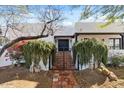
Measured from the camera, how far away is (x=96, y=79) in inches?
282

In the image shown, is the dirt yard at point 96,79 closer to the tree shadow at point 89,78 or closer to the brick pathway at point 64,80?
the tree shadow at point 89,78

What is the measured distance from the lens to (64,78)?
7266mm

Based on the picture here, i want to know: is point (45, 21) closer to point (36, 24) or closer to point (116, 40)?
point (36, 24)

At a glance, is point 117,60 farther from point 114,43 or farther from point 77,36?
point 77,36

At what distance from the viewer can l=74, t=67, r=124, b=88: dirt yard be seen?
276 inches

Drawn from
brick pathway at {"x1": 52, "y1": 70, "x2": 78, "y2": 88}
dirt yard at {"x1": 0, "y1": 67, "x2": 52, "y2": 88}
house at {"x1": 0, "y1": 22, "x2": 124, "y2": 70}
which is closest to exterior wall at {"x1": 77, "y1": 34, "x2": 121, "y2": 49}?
house at {"x1": 0, "y1": 22, "x2": 124, "y2": 70}

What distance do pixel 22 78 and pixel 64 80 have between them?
35.1 inches

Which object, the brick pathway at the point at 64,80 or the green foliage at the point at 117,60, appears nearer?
the brick pathway at the point at 64,80

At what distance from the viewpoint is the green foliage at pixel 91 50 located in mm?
7375

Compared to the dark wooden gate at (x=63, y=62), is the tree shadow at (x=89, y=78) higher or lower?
lower

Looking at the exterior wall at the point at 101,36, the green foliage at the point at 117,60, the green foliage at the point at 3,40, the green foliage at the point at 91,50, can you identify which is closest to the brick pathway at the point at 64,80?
the green foliage at the point at 91,50

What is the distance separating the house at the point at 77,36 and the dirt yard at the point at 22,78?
0.42 m

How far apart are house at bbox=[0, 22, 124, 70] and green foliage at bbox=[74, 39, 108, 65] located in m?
0.11

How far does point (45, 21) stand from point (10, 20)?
73 centimetres
